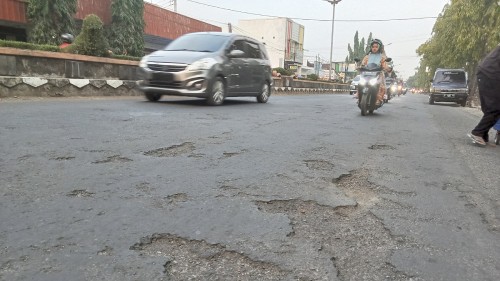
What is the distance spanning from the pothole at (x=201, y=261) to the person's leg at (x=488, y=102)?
14.9ft

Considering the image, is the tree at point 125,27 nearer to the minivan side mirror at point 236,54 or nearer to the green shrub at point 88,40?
the green shrub at point 88,40

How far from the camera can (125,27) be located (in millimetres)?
21109

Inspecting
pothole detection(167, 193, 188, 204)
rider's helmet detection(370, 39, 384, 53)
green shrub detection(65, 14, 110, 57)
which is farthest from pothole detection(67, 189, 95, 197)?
green shrub detection(65, 14, 110, 57)

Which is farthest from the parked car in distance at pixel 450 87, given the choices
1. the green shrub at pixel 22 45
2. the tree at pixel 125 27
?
the green shrub at pixel 22 45

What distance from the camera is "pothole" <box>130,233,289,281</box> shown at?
4.86 feet

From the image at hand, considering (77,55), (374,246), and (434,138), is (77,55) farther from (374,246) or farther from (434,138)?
(374,246)

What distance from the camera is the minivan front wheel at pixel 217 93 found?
8.00m

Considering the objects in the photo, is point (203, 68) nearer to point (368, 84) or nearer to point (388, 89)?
point (368, 84)

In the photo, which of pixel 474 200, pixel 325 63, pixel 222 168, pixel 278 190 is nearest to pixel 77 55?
pixel 222 168

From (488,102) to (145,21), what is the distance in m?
23.0

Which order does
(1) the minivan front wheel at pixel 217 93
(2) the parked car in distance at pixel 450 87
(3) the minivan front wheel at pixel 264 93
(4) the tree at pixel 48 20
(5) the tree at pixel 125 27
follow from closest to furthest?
(1) the minivan front wheel at pixel 217 93
(3) the minivan front wheel at pixel 264 93
(4) the tree at pixel 48 20
(2) the parked car in distance at pixel 450 87
(5) the tree at pixel 125 27

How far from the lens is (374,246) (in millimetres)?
1807

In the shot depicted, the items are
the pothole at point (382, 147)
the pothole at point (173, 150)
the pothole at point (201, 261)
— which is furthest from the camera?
the pothole at point (382, 147)

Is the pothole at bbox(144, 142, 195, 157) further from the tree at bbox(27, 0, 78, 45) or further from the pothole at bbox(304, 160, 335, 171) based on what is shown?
the tree at bbox(27, 0, 78, 45)
